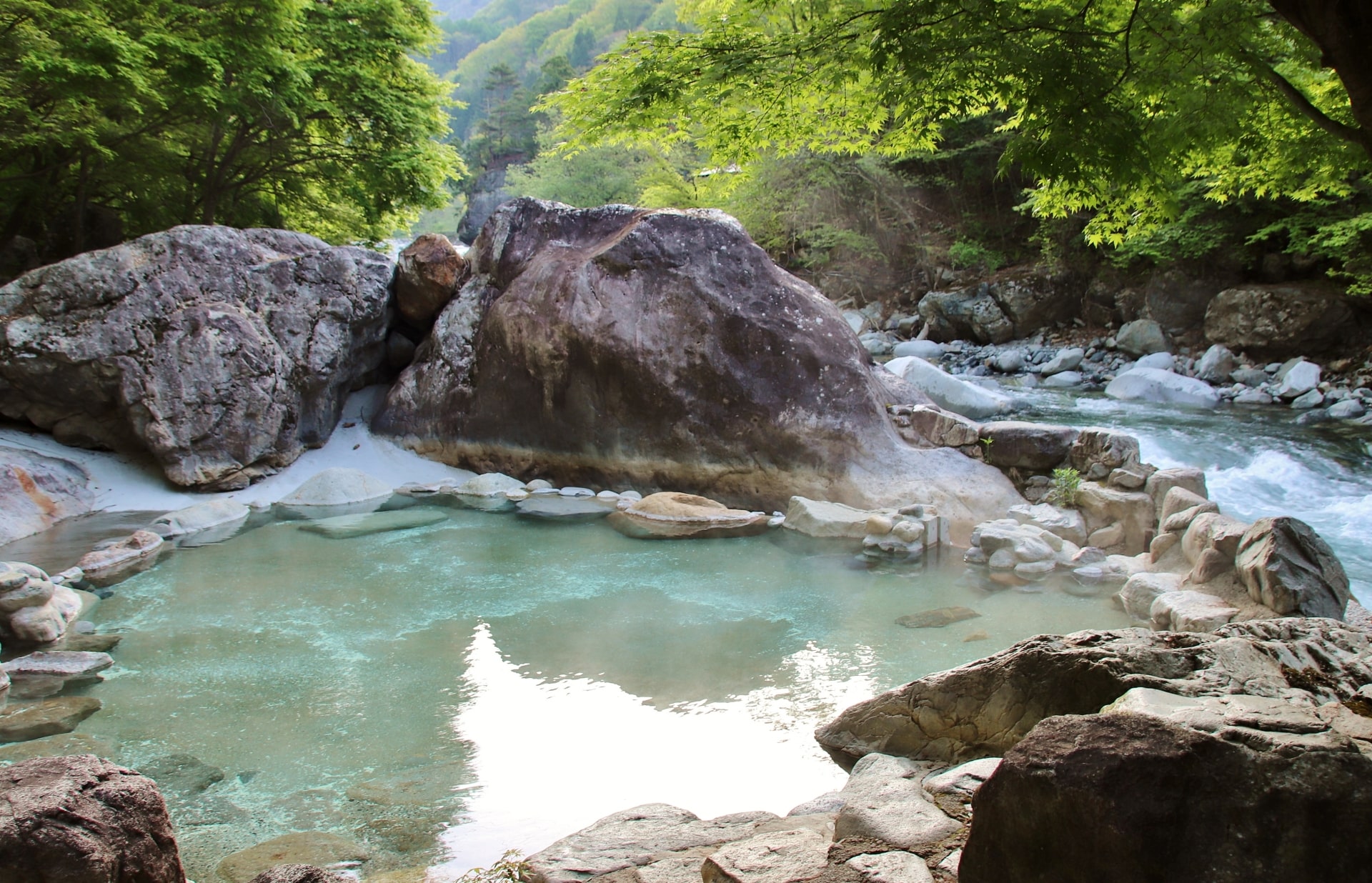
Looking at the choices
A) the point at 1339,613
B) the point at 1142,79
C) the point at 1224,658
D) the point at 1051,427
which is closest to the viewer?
the point at 1224,658

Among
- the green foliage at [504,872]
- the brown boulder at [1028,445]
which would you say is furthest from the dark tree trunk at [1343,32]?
the brown boulder at [1028,445]

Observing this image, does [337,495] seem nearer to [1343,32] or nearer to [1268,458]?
[1343,32]

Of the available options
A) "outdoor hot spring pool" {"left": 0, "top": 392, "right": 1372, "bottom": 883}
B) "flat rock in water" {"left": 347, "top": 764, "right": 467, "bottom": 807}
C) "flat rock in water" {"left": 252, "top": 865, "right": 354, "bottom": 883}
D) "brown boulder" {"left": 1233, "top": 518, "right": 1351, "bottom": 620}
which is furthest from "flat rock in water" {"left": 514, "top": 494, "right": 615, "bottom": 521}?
Answer: "flat rock in water" {"left": 252, "top": 865, "right": 354, "bottom": 883}

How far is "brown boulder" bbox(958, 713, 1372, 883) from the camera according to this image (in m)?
1.54

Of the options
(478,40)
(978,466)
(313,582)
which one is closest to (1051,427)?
(978,466)

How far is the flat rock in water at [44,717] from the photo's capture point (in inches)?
168

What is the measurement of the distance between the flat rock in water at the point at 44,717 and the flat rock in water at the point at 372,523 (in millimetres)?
3612

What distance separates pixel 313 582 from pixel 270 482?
3.61 meters

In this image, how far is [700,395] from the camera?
30.2 ft

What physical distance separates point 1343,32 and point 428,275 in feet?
34.5

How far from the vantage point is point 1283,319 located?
51.9ft

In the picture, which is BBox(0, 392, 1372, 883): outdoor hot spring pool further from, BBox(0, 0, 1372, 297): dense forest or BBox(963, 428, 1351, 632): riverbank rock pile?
BBox(0, 0, 1372, 297): dense forest

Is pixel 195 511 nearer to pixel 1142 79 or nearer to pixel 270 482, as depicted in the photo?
pixel 270 482

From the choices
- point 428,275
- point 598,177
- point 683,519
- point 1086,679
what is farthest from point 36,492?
point 598,177
